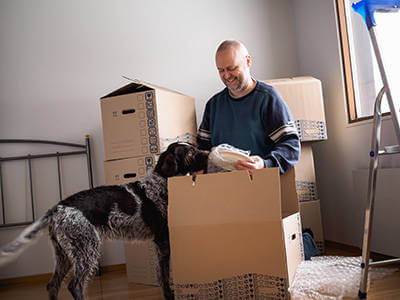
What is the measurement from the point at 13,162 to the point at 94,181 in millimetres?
648

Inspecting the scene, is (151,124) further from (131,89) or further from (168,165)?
(168,165)

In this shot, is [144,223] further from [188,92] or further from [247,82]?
[188,92]

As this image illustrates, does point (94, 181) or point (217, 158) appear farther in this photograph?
point (94, 181)

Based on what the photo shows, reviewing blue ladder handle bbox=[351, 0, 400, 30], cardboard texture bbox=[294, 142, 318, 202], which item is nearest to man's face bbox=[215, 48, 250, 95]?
blue ladder handle bbox=[351, 0, 400, 30]

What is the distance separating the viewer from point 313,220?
2.92 metres

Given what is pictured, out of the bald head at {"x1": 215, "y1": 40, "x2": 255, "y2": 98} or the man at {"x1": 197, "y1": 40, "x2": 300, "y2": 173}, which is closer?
the man at {"x1": 197, "y1": 40, "x2": 300, "y2": 173}

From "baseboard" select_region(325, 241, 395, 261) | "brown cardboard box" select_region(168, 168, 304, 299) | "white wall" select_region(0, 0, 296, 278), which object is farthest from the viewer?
"white wall" select_region(0, 0, 296, 278)

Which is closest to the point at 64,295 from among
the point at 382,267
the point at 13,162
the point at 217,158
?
the point at 13,162

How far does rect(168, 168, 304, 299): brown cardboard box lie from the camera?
1.61m

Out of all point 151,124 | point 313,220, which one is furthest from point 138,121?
point 313,220

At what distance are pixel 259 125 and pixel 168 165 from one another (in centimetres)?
56

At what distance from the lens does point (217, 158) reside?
1895mm

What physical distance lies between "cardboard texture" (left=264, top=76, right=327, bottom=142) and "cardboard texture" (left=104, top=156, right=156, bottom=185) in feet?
3.51

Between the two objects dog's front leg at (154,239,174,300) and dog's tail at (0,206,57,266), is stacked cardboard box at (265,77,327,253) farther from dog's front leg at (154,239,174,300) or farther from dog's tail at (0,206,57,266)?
dog's tail at (0,206,57,266)
